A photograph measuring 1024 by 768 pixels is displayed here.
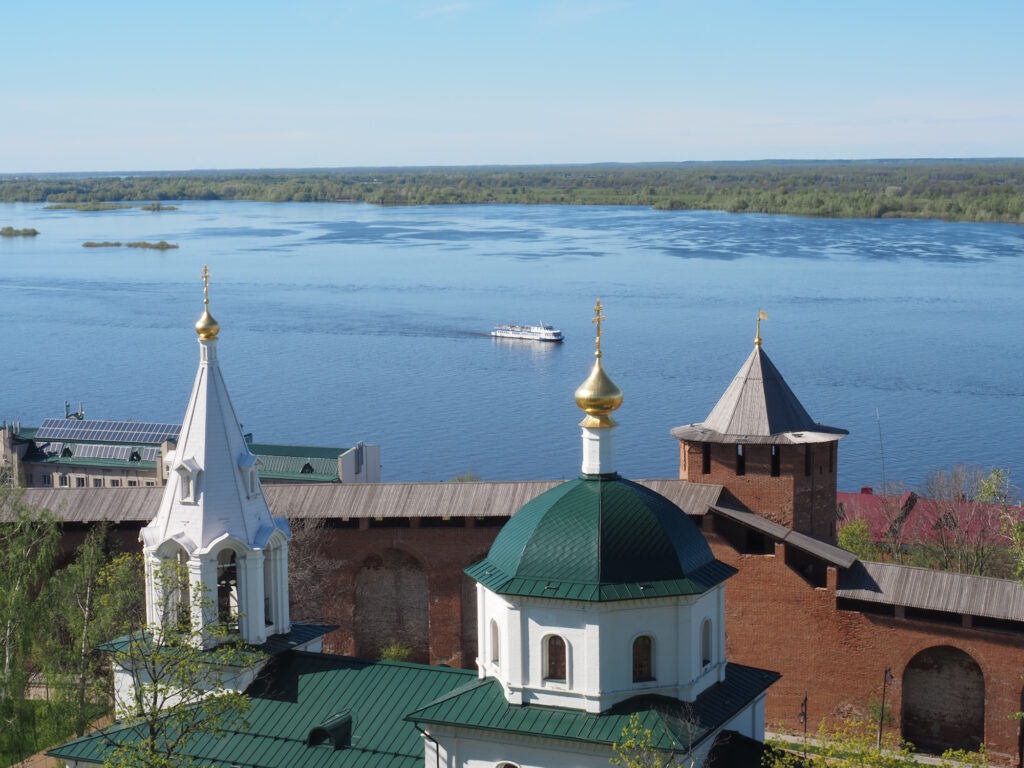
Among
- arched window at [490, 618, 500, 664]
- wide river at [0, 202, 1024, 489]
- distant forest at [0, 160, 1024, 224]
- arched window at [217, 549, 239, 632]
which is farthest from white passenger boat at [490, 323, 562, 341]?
distant forest at [0, 160, 1024, 224]

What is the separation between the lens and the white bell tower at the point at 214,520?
34.2 feet

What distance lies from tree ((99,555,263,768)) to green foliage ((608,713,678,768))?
7.87 feet

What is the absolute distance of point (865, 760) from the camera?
8.83 m

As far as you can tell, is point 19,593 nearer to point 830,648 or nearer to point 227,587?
point 227,587

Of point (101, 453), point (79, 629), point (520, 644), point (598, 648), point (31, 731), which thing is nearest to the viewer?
point (598, 648)

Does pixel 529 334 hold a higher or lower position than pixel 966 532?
higher

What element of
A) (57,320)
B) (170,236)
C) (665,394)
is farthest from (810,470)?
(170,236)

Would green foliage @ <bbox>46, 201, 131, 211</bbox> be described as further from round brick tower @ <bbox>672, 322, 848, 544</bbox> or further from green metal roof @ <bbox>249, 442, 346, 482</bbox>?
round brick tower @ <bbox>672, 322, 848, 544</bbox>

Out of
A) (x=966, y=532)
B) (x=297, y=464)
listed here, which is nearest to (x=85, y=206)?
(x=297, y=464)

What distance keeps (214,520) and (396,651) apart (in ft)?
18.5

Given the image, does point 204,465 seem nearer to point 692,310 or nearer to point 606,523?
point 606,523

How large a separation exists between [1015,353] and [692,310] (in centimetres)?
1086

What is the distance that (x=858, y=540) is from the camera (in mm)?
21438

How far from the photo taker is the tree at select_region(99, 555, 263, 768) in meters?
9.09
